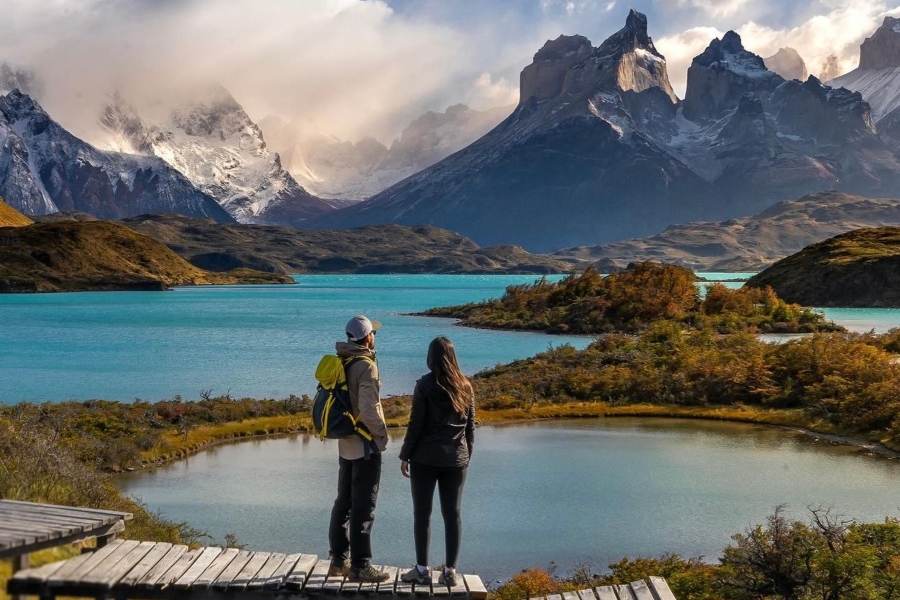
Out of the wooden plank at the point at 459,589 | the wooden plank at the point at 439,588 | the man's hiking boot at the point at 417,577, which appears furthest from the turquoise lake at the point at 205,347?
the wooden plank at the point at 459,589

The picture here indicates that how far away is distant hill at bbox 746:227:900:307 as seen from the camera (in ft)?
346

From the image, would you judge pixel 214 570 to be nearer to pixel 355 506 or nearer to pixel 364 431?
pixel 355 506

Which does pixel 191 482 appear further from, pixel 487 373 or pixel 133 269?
pixel 133 269

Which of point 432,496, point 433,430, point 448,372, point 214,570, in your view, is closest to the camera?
point 214,570

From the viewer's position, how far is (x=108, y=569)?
Answer: 8.38 metres

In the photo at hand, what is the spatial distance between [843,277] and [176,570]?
110 m

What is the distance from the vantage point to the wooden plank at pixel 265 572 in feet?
27.6

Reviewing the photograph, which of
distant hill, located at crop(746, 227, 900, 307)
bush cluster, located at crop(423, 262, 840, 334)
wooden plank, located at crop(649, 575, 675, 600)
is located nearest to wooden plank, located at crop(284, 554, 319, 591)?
wooden plank, located at crop(649, 575, 675, 600)

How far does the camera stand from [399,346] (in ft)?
212

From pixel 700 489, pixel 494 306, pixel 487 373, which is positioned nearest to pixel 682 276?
pixel 494 306

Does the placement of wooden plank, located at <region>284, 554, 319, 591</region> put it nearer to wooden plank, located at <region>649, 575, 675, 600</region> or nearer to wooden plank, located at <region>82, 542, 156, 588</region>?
wooden plank, located at <region>82, 542, 156, 588</region>

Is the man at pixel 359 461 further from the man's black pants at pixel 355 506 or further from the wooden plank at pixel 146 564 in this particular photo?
the wooden plank at pixel 146 564

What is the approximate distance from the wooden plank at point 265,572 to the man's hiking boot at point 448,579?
1586 mm

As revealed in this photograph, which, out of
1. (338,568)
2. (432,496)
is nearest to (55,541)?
(338,568)
